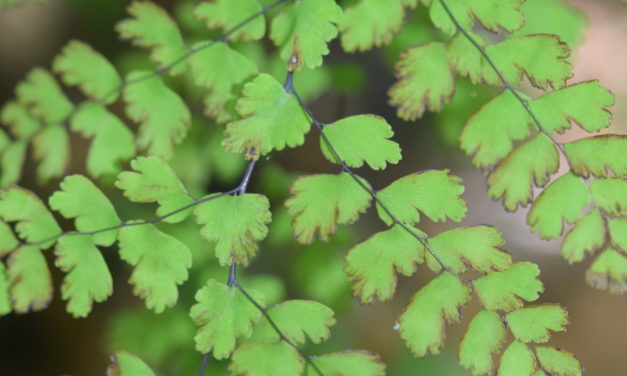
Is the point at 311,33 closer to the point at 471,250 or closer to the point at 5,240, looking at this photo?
the point at 471,250

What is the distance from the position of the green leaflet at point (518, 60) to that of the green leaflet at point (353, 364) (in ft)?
0.87

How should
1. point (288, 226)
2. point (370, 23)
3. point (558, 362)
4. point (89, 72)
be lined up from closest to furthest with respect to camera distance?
point (558, 362) < point (370, 23) < point (89, 72) < point (288, 226)

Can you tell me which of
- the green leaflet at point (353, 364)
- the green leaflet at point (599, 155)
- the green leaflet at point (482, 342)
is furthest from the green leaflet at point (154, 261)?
the green leaflet at point (599, 155)

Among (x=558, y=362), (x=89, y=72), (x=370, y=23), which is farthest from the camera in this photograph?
(x=89, y=72)

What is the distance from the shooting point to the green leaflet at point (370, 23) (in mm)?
616

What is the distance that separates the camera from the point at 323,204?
0.56m

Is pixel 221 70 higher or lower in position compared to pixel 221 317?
higher

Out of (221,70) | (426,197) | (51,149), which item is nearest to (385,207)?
(426,197)

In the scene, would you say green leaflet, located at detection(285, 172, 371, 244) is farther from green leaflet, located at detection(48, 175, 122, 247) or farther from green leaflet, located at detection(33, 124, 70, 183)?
green leaflet, located at detection(33, 124, 70, 183)

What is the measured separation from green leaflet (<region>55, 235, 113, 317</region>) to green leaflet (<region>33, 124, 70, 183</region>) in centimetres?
25

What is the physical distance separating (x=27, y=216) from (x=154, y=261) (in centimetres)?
14

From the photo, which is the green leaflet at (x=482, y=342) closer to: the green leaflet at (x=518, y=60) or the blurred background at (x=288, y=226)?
the green leaflet at (x=518, y=60)

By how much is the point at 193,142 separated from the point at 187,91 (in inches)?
3.5

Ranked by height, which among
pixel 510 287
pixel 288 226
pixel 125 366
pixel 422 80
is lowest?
pixel 288 226
